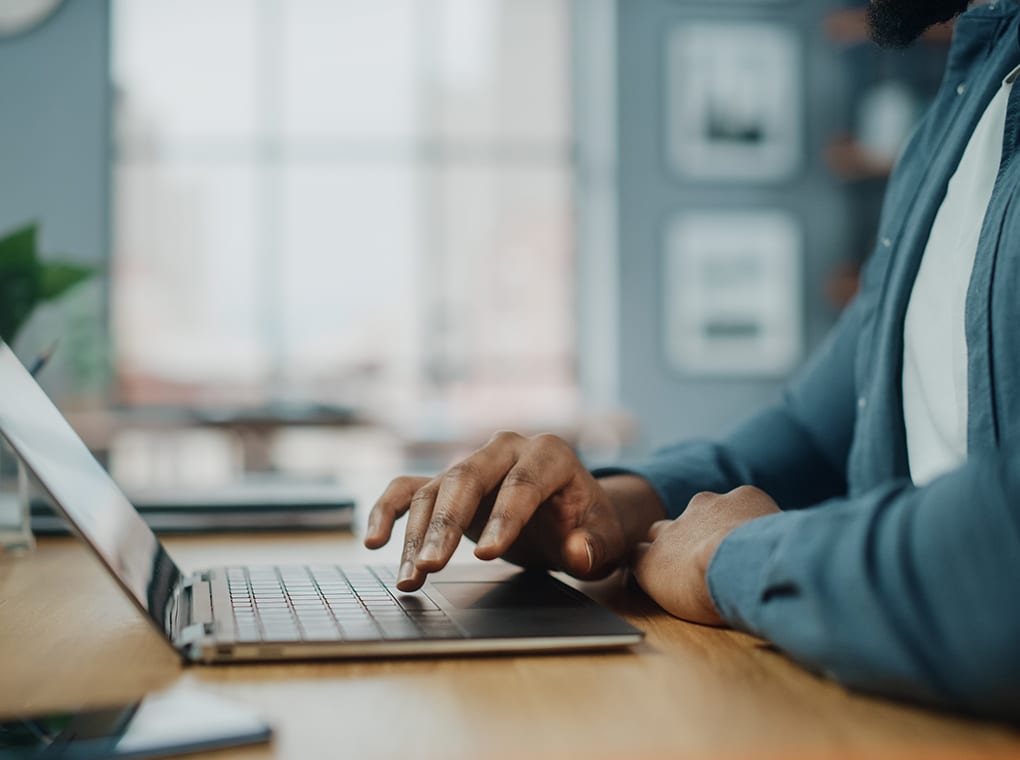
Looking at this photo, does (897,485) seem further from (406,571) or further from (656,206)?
(656,206)

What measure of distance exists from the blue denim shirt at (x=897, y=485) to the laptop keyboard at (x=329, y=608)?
0.17m

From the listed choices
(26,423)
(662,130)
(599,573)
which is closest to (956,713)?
(599,573)

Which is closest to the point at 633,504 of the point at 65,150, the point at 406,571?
the point at 406,571

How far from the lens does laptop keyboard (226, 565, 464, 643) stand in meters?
0.55

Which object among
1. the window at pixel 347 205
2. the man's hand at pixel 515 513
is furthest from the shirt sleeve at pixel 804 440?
the window at pixel 347 205

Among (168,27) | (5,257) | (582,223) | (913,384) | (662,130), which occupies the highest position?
(168,27)

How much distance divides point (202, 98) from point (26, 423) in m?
4.98

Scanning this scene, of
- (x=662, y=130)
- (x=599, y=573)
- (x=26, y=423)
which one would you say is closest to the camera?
(x=26, y=423)

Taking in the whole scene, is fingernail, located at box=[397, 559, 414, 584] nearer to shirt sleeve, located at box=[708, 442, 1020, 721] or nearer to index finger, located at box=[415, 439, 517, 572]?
index finger, located at box=[415, 439, 517, 572]

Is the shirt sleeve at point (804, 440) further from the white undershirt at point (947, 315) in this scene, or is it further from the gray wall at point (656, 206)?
the gray wall at point (656, 206)

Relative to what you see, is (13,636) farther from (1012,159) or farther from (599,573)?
(1012,159)

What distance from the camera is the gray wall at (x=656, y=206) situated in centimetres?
495

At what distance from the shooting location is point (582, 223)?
209 inches

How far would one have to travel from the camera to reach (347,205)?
17.2 ft
